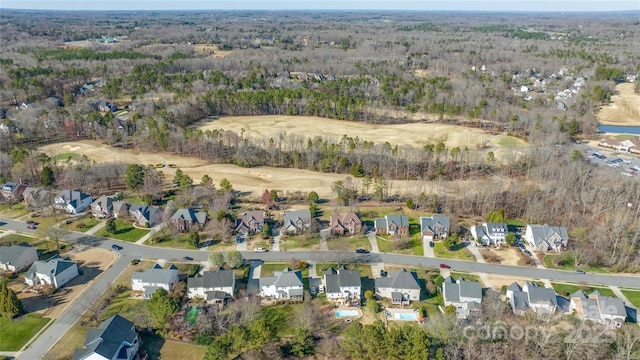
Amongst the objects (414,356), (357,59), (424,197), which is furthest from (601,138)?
(357,59)

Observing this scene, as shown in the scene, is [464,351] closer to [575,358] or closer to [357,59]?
[575,358]

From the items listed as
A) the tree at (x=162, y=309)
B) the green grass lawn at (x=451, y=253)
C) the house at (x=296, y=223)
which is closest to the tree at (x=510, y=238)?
the green grass lawn at (x=451, y=253)

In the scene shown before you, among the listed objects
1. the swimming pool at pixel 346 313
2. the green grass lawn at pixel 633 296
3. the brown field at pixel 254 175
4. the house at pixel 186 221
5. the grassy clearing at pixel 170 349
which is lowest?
the grassy clearing at pixel 170 349

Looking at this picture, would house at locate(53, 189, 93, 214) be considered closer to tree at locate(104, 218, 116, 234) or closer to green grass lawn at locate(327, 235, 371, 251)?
tree at locate(104, 218, 116, 234)

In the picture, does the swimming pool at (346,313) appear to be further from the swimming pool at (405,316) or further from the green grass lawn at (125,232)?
the green grass lawn at (125,232)

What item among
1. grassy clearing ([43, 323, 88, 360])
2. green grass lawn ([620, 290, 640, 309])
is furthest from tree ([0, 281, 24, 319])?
green grass lawn ([620, 290, 640, 309])

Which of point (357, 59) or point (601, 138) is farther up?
point (357, 59)
